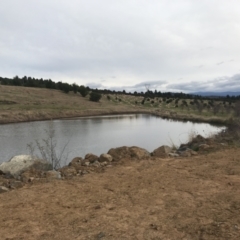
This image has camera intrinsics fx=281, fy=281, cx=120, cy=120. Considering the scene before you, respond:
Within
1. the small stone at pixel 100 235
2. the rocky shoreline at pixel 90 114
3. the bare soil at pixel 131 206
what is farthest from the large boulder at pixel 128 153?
the rocky shoreline at pixel 90 114

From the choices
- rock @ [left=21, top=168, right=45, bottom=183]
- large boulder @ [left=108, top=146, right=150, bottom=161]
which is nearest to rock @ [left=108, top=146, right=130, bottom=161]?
large boulder @ [left=108, top=146, right=150, bottom=161]

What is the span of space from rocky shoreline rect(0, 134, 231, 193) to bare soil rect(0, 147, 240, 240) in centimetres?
45

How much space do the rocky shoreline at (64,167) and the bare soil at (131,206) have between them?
455 mm

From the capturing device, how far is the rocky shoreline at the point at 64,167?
7.11m

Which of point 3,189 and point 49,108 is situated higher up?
point 3,189

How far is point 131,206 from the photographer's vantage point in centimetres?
509

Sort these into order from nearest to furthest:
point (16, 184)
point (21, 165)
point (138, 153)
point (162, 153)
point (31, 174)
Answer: point (16, 184) < point (31, 174) < point (21, 165) < point (138, 153) < point (162, 153)

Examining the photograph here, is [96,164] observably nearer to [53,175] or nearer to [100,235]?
[53,175]

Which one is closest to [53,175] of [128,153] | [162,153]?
[128,153]

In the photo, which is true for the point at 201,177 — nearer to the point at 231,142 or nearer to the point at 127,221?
the point at 127,221

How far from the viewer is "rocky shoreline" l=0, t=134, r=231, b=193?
7109mm

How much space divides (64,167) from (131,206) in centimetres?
382

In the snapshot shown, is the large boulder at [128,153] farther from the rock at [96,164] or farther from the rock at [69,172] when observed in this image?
the rock at [69,172]

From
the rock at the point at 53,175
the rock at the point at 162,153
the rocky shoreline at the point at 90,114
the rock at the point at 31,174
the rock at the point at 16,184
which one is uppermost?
the rock at the point at 162,153
